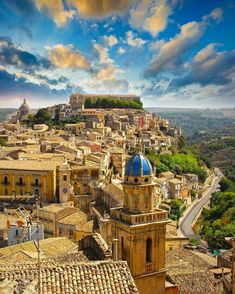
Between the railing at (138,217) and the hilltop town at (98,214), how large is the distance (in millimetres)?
33

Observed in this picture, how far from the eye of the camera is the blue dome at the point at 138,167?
567 inches

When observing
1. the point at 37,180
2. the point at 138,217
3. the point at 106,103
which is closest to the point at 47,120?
the point at 106,103

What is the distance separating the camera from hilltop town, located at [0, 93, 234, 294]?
29.7ft

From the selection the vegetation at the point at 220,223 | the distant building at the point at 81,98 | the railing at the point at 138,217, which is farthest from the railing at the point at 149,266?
the distant building at the point at 81,98

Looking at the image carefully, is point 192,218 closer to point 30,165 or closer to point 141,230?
point 30,165

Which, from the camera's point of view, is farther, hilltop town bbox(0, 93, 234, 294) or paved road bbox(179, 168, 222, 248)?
paved road bbox(179, 168, 222, 248)

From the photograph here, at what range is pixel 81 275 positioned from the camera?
8828 mm

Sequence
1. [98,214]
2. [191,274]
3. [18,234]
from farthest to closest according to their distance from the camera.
A: [98,214], [18,234], [191,274]

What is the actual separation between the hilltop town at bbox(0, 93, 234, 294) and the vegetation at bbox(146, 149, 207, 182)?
9.5 inches

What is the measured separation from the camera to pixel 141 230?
547 inches

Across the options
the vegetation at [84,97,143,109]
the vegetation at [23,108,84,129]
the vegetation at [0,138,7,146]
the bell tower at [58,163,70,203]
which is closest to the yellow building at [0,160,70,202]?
the bell tower at [58,163,70,203]

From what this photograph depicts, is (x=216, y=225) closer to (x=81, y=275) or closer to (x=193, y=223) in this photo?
(x=193, y=223)

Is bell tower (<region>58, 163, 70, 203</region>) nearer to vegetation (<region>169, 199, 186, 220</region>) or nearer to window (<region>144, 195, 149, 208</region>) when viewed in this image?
vegetation (<region>169, 199, 186, 220</region>)

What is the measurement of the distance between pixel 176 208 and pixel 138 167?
36055 millimetres
